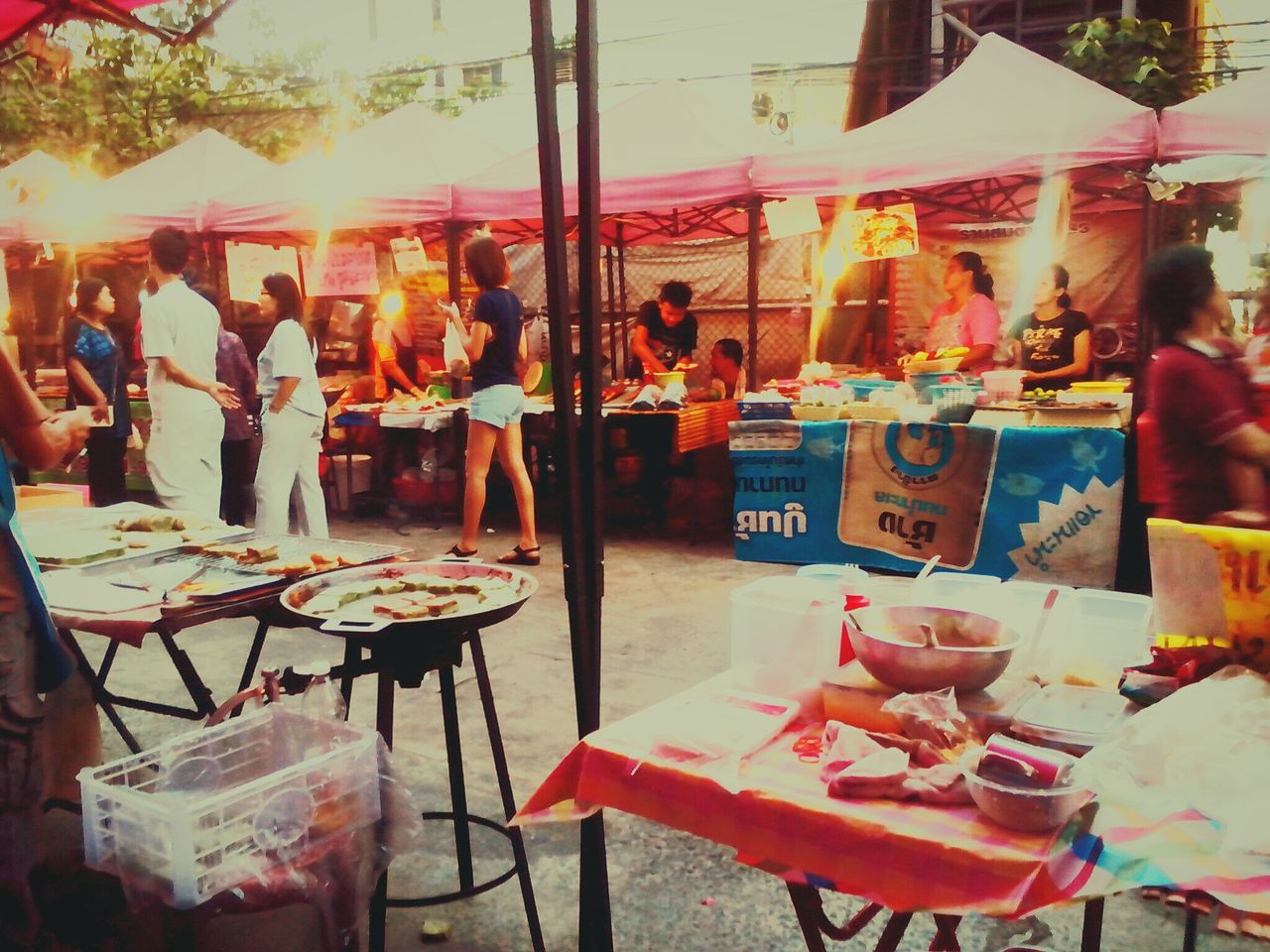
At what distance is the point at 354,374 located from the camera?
13.4m

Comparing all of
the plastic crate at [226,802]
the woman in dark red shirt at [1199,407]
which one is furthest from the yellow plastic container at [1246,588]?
the plastic crate at [226,802]

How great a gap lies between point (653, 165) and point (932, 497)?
3835 mm

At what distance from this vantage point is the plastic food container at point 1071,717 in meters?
1.80

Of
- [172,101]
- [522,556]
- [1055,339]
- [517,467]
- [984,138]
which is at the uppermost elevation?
[172,101]

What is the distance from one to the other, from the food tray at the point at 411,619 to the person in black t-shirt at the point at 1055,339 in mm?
6603

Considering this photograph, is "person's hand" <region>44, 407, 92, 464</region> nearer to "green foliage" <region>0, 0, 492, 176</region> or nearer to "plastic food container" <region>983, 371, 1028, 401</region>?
"plastic food container" <region>983, 371, 1028, 401</region>

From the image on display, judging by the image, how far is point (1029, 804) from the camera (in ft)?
5.01

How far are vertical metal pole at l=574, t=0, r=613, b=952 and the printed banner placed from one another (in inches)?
187

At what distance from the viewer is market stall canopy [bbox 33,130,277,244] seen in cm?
1086

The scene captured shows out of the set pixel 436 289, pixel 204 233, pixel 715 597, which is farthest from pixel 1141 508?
pixel 436 289

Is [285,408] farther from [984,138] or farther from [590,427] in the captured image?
[984,138]

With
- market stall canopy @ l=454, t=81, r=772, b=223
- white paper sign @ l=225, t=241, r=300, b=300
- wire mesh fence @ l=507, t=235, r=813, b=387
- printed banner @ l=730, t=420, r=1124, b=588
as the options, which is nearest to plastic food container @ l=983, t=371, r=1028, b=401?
printed banner @ l=730, t=420, r=1124, b=588

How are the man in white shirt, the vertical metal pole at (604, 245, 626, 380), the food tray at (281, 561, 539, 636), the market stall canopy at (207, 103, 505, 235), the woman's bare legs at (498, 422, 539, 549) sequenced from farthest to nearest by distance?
the vertical metal pole at (604, 245, 626, 380), the market stall canopy at (207, 103, 505, 235), the woman's bare legs at (498, 422, 539, 549), the man in white shirt, the food tray at (281, 561, 539, 636)

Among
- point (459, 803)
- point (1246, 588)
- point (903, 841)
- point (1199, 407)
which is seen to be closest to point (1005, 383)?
point (1199, 407)
